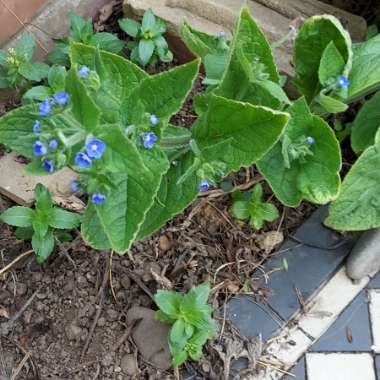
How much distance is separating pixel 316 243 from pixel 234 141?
23.8 inches

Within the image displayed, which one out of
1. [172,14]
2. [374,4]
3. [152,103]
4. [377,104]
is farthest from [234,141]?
[374,4]

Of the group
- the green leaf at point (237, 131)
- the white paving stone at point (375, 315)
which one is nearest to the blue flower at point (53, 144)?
the green leaf at point (237, 131)

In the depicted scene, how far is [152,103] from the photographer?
52.4 inches

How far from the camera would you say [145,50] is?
6.29 ft

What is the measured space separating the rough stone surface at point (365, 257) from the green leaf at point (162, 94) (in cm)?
73

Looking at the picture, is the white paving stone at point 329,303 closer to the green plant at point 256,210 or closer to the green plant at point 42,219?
the green plant at point 256,210

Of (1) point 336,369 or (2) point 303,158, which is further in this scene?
(1) point 336,369

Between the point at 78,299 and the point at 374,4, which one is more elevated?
the point at 374,4

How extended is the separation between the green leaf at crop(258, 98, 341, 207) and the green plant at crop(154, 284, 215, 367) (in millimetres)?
306

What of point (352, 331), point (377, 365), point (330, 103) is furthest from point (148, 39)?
point (377, 365)

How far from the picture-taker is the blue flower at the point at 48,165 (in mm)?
1149

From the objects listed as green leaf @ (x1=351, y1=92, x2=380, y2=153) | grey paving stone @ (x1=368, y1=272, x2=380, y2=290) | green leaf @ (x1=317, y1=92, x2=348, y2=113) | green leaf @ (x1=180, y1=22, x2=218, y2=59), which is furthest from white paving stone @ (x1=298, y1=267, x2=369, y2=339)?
green leaf @ (x1=180, y1=22, x2=218, y2=59)

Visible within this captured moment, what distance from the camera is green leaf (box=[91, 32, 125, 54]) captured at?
192 centimetres

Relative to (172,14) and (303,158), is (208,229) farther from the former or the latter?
(172,14)
